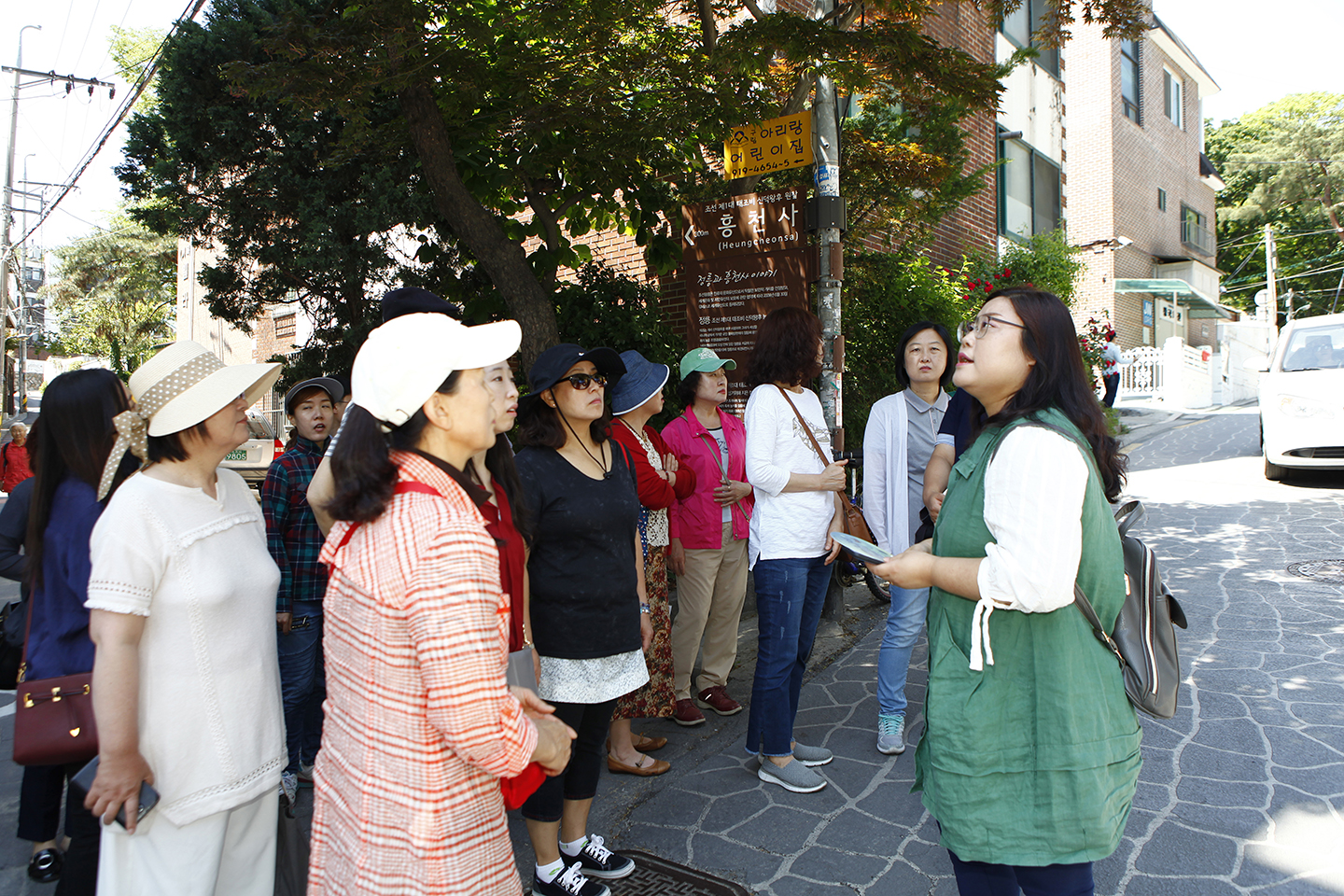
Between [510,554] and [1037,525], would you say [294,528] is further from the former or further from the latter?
[1037,525]

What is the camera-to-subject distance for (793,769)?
3771mm

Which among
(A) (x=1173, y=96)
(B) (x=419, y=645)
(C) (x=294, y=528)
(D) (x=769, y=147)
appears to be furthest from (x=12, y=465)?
(A) (x=1173, y=96)

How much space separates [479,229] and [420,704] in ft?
17.0

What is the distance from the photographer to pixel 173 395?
2324mm

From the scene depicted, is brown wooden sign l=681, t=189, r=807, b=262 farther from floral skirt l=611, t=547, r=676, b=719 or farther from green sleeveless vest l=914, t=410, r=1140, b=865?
green sleeveless vest l=914, t=410, r=1140, b=865

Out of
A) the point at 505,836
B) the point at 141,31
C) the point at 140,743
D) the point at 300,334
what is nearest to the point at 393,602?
→ the point at 505,836

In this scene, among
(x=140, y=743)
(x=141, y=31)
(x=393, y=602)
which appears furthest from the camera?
(x=141, y=31)

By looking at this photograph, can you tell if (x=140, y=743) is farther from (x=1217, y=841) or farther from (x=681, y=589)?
(x=1217, y=841)

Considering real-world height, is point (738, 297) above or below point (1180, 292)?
below

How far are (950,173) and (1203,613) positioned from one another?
12.9ft

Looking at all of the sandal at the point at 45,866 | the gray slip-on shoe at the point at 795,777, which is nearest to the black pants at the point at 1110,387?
the gray slip-on shoe at the point at 795,777

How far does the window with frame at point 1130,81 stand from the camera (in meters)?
25.1

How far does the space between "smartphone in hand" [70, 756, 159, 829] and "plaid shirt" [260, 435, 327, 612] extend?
185 centimetres

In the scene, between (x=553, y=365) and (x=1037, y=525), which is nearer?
(x=1037, y=525)
